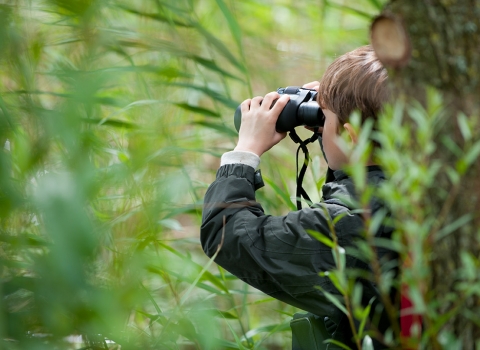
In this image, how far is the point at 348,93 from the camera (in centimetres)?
124

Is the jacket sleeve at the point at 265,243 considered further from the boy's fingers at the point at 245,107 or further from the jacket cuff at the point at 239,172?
the boy's fingers at the point at 245,107

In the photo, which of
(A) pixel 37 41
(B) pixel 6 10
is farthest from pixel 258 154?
(B) pixel 6 10

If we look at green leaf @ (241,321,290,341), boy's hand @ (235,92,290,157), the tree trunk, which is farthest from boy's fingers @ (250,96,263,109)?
the tree trunk

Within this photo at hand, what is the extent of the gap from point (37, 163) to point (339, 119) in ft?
2.36

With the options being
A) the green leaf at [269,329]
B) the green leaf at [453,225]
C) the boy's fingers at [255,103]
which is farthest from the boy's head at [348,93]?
the green leaf at [453,225]

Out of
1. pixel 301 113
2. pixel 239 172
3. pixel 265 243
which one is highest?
pixel 301 113

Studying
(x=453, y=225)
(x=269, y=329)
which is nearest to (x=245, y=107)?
(x=269, y=329)

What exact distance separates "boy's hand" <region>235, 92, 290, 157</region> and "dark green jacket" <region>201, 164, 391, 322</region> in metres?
0.07

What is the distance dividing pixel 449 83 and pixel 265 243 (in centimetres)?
53

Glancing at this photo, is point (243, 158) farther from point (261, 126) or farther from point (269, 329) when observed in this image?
point (269, 329)

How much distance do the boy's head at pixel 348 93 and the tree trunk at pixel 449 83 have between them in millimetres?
461

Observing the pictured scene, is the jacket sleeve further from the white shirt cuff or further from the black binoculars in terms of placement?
the black binoculars

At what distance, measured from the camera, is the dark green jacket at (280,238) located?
1.12 meters

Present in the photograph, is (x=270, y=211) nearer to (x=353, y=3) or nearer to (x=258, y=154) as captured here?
(x=258, y=154)
